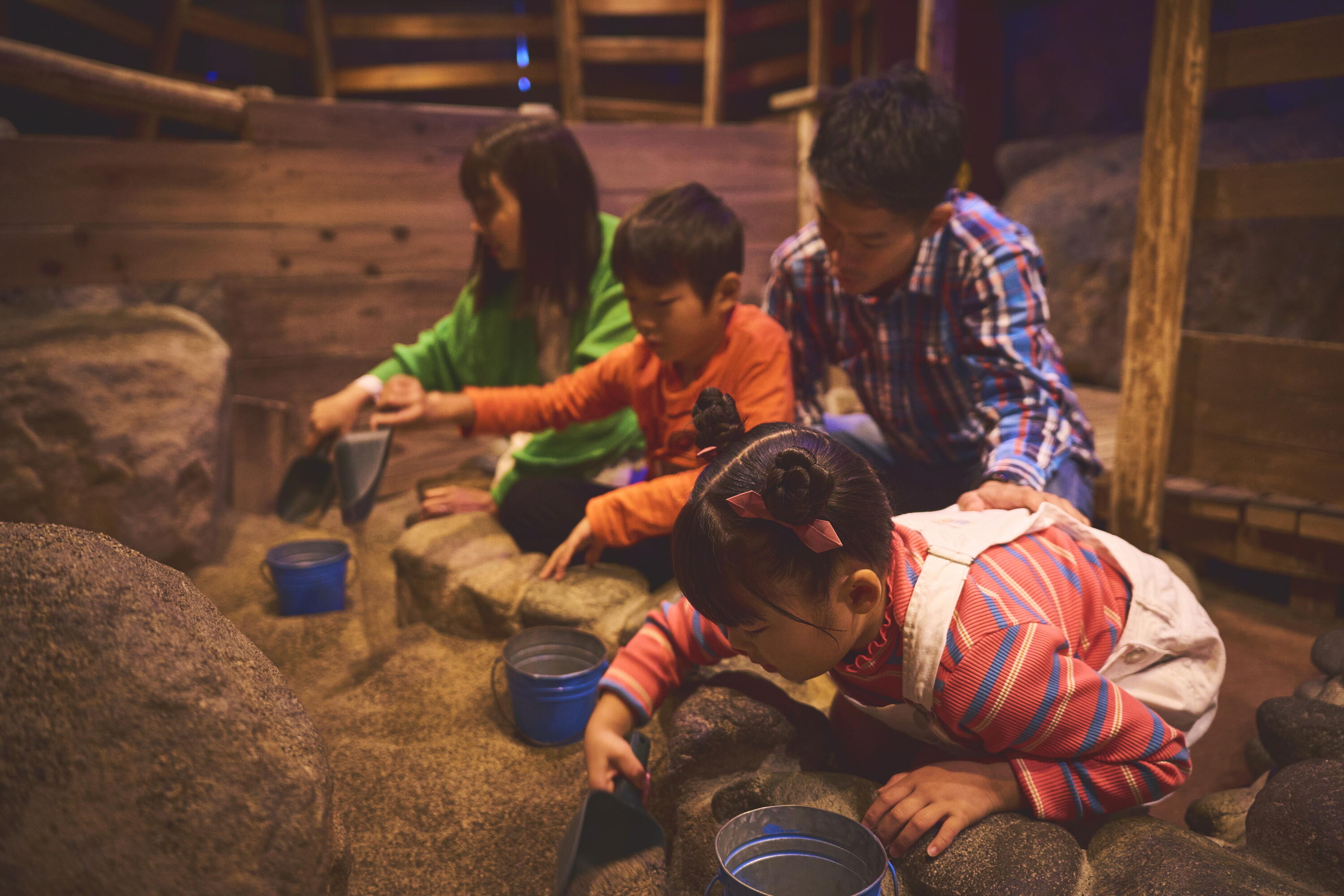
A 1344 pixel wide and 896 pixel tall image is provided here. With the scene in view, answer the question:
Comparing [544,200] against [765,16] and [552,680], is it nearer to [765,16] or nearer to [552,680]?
[552,680]

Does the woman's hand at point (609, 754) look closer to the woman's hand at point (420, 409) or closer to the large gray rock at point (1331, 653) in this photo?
the woman's hand at point (420, 409)

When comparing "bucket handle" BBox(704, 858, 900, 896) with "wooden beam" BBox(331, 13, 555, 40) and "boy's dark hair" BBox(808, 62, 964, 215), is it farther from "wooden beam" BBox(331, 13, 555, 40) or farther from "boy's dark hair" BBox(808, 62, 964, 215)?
"wooden beam" BBox(331, 13, 555, 40)

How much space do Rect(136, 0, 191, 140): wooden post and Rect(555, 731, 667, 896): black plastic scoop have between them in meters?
5.71

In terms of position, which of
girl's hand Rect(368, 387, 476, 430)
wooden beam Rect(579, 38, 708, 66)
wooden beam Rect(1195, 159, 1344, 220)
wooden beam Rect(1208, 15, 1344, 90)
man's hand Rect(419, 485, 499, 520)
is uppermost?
wooden beam Rect(579, 38, 708, 66)

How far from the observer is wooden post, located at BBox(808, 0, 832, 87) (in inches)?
249

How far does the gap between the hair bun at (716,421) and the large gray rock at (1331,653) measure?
1650 millimetres

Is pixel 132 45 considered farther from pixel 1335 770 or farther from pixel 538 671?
pixel 1335 770

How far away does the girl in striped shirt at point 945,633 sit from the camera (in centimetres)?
133

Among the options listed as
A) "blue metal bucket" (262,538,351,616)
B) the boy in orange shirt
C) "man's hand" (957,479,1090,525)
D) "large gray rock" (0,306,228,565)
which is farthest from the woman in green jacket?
"man's hand" (957,479,1090,525)

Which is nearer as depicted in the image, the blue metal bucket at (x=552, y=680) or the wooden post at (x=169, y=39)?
the blue metal bucket at (x=552, y=680)

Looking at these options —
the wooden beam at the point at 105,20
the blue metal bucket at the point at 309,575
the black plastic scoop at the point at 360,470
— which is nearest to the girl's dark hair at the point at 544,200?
the black plastic scoop at the point at 360,470

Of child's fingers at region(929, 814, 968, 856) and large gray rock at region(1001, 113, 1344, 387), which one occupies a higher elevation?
large gray rock at region(1001, 113, 1344, 387)

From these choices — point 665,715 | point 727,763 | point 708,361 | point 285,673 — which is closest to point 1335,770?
point 727,763

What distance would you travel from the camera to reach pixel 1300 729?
1785 millimetres
